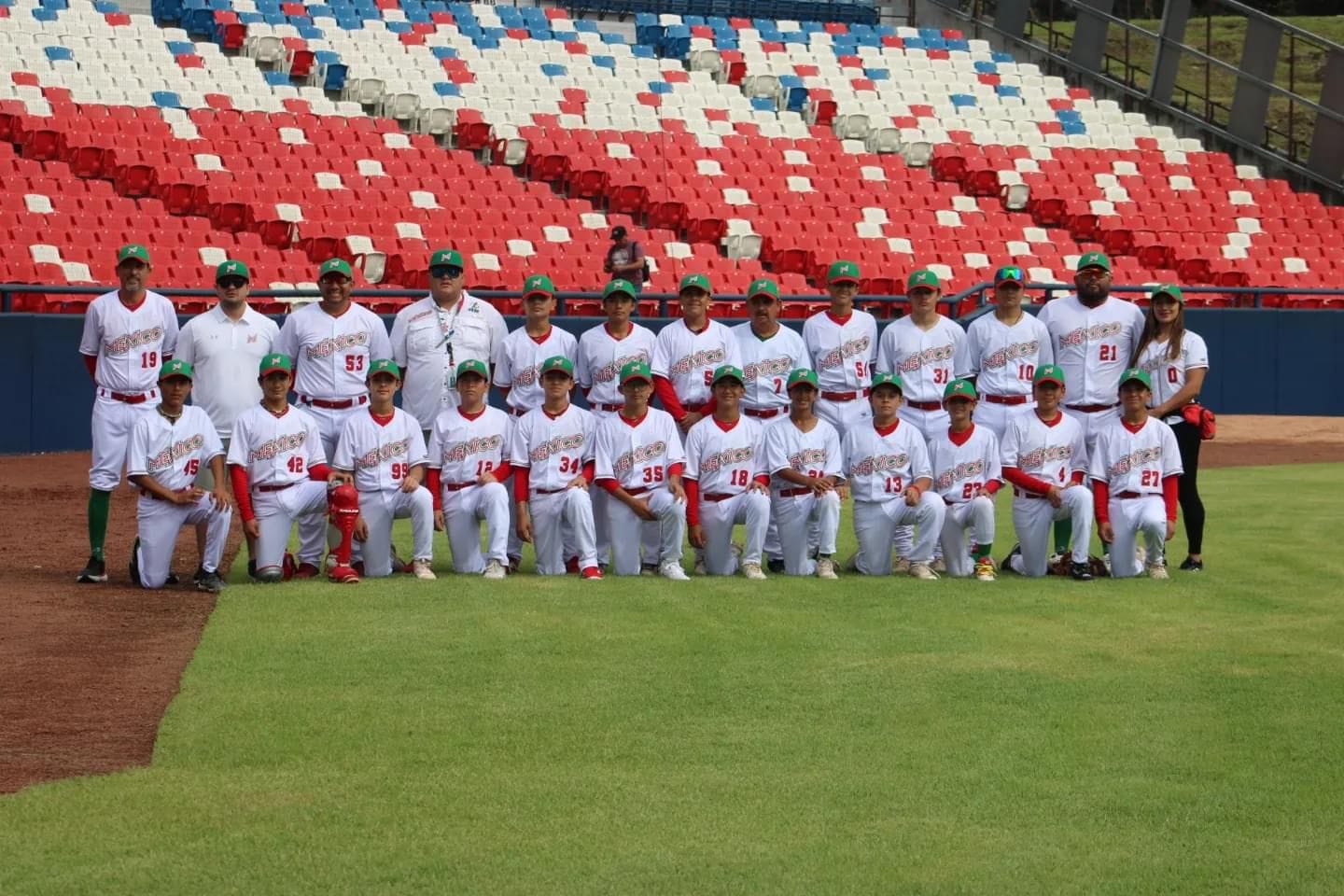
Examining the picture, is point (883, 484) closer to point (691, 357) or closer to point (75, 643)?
point (691, 357)

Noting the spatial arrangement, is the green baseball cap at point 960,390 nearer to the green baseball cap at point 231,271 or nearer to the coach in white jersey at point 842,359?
the coach in white jersey at point 842,359

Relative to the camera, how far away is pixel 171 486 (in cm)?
938

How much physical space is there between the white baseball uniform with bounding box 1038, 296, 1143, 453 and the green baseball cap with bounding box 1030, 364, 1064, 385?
0.85 feet

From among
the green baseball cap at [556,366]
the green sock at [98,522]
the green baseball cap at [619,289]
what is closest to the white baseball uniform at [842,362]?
the green baseball cap at [619,289]

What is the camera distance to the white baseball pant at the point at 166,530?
366 inches

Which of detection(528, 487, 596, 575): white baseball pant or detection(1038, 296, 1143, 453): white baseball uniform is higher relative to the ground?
detection(1038, 296, 1143, 453): white baseball uniform

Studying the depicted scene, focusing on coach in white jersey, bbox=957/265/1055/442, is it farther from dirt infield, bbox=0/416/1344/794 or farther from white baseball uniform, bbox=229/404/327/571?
dirt infield, bbox=0/416/1344/794

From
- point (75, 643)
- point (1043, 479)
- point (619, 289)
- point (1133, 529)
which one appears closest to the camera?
point (75, 643)

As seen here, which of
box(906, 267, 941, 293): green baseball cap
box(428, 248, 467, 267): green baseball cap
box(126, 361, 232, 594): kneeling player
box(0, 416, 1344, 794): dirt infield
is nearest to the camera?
box(0, 416, 1344, 794): dirt infield

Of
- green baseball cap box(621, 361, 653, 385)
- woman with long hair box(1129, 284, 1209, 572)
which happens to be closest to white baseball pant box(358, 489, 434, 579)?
green baseball cap box(621, 361, 653, 385)

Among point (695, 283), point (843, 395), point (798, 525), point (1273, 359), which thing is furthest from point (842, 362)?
point (1273, 359)

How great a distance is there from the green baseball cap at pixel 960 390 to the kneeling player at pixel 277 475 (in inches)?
124

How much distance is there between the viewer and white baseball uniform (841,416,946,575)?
988 centimetres

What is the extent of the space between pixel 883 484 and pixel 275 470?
310 centimetres
